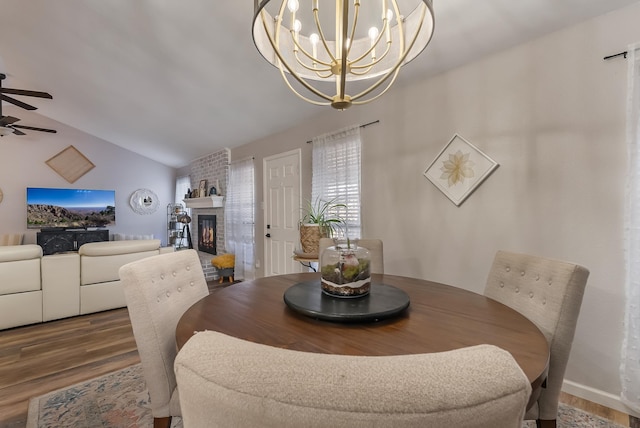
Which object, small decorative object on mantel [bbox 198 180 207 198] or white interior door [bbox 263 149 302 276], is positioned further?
Result: small decorative object on mantel [bbox 198 180 207 198]

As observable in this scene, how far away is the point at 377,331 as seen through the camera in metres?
0.95

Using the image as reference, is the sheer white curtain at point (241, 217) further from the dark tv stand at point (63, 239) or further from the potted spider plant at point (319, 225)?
the dark tv stand at point (63, 239)

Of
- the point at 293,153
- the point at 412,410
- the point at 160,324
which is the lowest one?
the point at 160,324

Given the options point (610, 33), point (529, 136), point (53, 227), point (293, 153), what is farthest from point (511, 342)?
point (53, 227)

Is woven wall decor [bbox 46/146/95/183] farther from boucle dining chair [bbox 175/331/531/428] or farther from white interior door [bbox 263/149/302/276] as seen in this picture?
boucle dining chair [bbox 175/331/531/428]

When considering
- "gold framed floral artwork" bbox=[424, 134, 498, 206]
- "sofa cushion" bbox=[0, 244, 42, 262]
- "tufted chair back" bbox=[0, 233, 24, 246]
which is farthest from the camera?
"tufted chair back" bbox=[0, 233, 24, 246]

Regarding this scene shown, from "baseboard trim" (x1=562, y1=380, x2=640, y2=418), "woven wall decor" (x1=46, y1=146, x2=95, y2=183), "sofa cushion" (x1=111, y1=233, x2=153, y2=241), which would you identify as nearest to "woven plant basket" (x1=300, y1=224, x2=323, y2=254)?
"baseboard trim" (x1=562, y1=380, x2=640, y2=418)

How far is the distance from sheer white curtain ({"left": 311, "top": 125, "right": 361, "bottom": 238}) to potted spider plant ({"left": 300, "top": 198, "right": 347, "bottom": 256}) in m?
0.06

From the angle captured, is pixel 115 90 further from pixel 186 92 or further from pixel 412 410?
pixel 412 410

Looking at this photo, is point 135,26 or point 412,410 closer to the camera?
point 412,410

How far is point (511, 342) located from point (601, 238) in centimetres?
140

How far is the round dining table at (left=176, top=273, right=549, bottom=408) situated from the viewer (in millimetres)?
825

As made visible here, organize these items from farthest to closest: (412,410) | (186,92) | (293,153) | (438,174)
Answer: (293,153) → (186,92) → (438,174) → (412,410)

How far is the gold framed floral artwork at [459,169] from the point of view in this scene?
220cm
